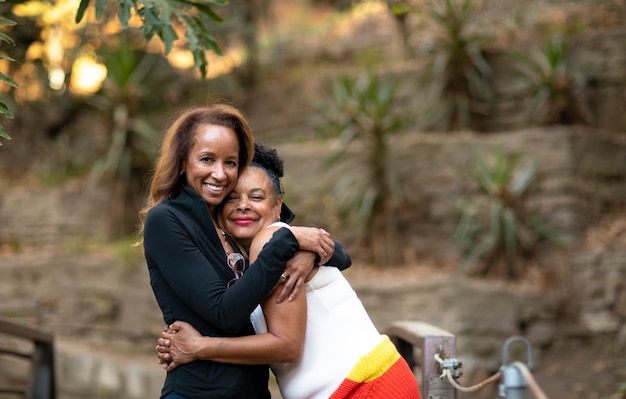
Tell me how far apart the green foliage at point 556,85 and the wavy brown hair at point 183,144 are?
7490 millimetres

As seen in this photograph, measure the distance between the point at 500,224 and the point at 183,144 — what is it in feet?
20.8

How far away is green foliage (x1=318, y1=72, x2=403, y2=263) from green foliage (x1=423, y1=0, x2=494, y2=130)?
1000 millimetres

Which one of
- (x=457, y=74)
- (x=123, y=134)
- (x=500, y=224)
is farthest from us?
(x=123, y=134)

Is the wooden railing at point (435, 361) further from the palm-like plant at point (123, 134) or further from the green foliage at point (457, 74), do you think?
the palm-like plant at point (123, 134)

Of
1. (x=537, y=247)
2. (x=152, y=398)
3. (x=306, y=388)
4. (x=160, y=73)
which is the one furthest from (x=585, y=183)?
(x=306, y=388)

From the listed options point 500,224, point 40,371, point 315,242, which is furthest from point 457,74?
point 315,242

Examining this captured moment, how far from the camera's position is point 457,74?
33.0 ft

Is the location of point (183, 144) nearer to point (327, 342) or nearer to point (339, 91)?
point (327, 342)

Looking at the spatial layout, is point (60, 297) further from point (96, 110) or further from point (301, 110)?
point (301, 110)

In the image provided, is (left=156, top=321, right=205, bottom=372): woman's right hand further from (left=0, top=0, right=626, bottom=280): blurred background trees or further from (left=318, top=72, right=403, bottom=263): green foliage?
(left=318, top=72, right=403, bottom=263): green foliage

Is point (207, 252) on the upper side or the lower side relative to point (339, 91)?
lower

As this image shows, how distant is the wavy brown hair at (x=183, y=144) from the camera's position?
9.20ft

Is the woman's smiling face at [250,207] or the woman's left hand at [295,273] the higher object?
the woman's smiling face at [250,207]

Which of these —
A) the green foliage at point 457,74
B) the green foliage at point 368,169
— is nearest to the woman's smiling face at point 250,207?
the green foliage at point 368,169
